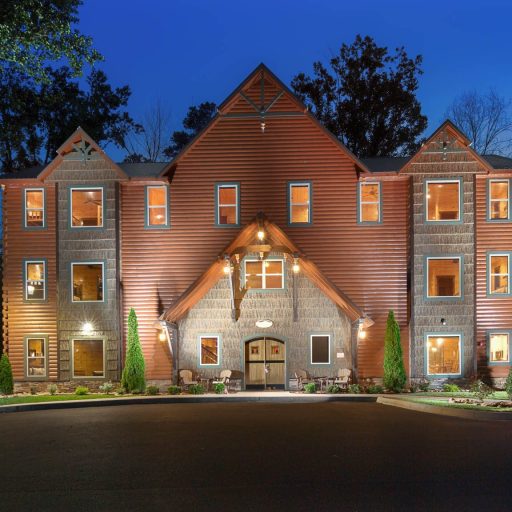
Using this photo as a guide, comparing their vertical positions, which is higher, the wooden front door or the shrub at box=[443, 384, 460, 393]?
the wooden front door

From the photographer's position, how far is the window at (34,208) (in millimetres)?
26172

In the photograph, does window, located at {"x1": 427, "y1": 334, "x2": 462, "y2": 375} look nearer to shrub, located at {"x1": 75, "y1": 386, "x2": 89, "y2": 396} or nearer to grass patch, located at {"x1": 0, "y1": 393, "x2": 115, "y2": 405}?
grass patch, located at {"x1": 0, "y1": 393, "x2": 115, "y2": 405}

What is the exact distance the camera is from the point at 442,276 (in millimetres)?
25453

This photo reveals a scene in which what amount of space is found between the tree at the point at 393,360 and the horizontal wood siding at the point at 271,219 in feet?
4.03

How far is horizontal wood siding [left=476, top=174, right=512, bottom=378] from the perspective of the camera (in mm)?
25453

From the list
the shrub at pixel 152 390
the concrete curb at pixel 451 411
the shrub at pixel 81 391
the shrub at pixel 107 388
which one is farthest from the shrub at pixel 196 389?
the concrete curb at pixel 451 411

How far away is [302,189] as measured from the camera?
26109mm

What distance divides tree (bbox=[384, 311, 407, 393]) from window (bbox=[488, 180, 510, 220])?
613 centimetres

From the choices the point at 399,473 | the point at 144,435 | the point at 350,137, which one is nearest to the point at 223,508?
the point at 399,473

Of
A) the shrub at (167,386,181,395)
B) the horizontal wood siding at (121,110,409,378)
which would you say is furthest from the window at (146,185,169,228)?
the shrub at (167,386,181,395)

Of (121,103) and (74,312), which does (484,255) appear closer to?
(74,312)

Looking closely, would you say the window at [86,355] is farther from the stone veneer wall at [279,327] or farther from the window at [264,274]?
the window at [264,274]

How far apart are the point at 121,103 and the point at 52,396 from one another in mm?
30188

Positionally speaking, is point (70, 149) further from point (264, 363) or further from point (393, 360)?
point (393, 360)
